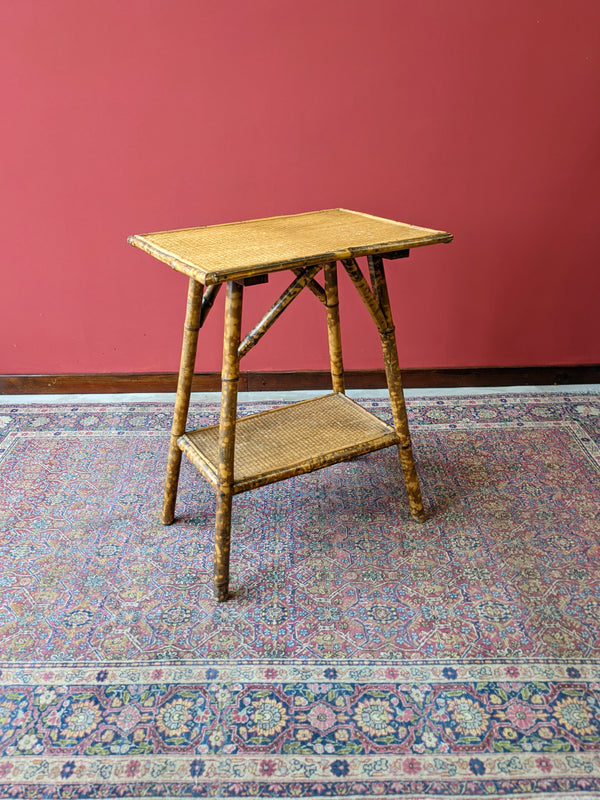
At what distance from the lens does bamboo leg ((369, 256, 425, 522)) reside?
2193mm

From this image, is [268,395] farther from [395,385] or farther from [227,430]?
[227,430]

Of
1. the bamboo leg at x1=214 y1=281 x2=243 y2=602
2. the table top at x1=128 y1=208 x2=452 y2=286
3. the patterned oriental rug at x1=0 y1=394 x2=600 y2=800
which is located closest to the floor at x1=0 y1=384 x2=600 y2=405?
the patterned oriental rug at x1=0 y1=394 x2=600 y2=800

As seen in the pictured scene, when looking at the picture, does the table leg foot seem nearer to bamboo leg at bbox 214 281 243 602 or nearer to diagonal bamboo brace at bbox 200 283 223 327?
bamboo leg at bbox 214 281 243 602

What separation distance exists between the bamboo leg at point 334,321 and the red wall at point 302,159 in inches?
26.1

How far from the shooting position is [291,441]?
7.51ft

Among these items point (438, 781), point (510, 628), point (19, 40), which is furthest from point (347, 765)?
point (19, 40)

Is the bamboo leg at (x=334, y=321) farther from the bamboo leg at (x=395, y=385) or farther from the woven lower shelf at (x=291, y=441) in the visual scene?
the bamboo leg at (x=395, y=385)

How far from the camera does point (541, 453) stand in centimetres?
280

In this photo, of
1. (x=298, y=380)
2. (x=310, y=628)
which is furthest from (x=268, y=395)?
(x=310, y=628)

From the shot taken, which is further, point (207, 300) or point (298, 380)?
point (298, 380)

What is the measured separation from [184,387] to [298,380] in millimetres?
1172

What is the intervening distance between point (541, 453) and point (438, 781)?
1.55 meters

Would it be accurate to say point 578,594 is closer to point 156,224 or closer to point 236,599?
point 236,599

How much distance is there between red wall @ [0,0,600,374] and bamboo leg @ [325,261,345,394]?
66 cm
